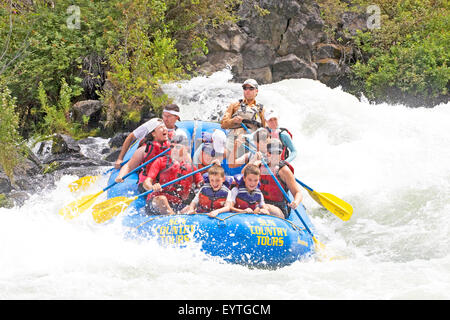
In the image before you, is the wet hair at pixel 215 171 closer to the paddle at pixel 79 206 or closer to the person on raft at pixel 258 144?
the person on raft at pixel 258 144

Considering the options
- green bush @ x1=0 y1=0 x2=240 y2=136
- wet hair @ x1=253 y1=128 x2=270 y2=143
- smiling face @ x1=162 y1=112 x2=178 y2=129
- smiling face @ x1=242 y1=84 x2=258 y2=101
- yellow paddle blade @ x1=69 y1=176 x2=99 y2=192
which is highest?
green bush @ x1=0 y1=0 x2=240 y2=136

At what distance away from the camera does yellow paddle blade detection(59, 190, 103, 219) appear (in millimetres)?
4676

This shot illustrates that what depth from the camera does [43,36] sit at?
8734mm

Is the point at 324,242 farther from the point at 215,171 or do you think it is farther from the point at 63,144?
the point at 63,144

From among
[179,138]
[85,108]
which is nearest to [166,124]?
[179,138]

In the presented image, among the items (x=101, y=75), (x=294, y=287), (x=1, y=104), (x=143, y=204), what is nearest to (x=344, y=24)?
(x=101, y=75)

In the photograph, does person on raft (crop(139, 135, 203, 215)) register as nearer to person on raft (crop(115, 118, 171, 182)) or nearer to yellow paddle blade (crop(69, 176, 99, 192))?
person on raft (crop(115, 118, 171, 182))

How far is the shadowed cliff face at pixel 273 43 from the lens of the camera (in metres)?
10.7

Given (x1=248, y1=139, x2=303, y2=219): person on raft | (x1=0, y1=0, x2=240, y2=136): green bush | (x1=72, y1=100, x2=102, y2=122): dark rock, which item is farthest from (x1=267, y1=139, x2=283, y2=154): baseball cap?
(x1=72, y1=100, x2=102, y2=122): dark rock

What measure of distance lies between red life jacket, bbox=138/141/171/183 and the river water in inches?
22.3

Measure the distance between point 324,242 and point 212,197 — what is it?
1315mm

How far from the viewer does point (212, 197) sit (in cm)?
432

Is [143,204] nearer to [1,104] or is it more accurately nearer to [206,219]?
[206,219]
